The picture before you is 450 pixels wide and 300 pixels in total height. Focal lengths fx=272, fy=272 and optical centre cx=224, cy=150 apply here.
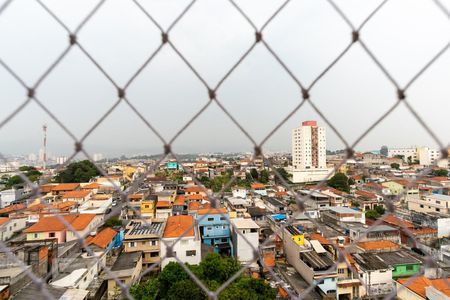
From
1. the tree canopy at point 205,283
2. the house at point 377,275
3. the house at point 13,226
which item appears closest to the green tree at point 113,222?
the house at point 13,226

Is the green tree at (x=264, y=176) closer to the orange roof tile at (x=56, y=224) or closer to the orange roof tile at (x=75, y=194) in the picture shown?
the orange roof tile at (x=75, y=194)

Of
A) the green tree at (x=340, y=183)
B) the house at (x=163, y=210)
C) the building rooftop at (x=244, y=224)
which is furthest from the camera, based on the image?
the green tree at (x=340, y=183)

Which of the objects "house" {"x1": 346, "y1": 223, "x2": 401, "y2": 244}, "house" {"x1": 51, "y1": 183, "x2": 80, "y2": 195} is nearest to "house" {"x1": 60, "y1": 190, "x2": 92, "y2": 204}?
"house" {"x1": 51, "y1": 183, "x2": 80, "y2": 195}

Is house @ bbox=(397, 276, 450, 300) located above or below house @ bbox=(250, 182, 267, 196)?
below

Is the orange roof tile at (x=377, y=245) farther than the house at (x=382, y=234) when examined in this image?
No

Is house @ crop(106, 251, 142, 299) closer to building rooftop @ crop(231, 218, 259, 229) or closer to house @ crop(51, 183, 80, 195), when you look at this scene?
building rooftop @ crop(231, 218, 259, 229)

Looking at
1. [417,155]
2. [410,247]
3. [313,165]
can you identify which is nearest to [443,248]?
[410,247]

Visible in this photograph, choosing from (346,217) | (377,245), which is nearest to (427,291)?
(377,245)
